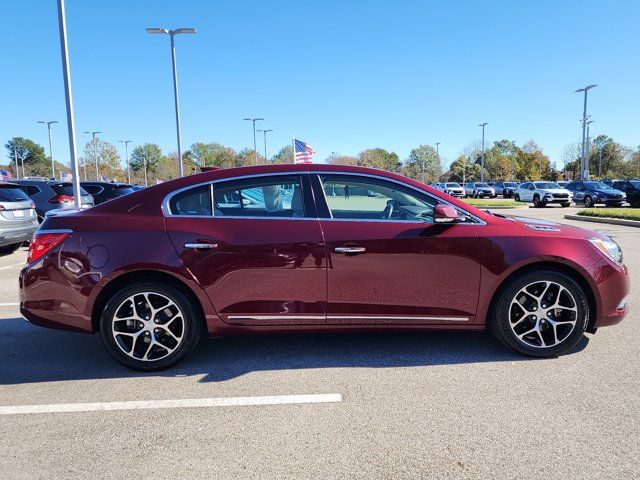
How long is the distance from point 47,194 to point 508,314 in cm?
1273

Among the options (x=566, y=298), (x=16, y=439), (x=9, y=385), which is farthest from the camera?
(x=566, y=298)

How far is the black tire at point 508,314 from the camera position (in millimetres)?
3721

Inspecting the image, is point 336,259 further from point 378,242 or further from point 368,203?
point 368,203

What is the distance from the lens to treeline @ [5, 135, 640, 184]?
7606cm

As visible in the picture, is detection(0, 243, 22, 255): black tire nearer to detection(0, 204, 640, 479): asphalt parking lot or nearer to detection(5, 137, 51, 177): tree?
detection(0, 204, 640, 479): asphalt parking lot

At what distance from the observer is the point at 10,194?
965 centimetres

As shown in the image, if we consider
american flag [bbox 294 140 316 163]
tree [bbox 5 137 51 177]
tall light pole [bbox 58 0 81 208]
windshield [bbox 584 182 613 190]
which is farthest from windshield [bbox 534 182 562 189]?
tree [bbox 5 137 51 177]

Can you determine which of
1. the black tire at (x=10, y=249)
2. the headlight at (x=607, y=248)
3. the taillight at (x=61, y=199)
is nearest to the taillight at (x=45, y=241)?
the headlight at (x=607, y=248)

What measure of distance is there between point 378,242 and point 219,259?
1271 millimetres

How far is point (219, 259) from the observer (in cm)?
357

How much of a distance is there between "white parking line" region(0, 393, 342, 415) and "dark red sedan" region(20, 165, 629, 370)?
55 cm

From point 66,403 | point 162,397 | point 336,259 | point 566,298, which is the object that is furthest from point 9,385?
point 566,298

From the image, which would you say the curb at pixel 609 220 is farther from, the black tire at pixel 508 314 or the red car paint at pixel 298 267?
the red car paint at pixel 298 267

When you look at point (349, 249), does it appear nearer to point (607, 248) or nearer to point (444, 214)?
point (444, 214)
